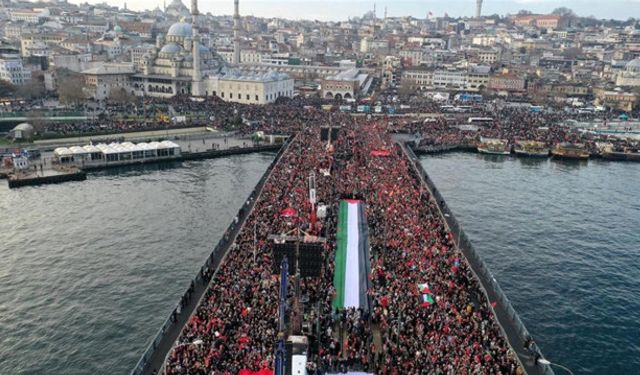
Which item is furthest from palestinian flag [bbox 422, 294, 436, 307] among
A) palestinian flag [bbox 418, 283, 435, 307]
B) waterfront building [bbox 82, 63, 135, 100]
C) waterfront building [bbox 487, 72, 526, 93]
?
waterfront building [bbox 487, 72, 526, 93]

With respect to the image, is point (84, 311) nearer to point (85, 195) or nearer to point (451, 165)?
point (85, 195)

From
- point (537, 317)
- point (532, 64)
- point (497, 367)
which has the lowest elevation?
point (537, 317)

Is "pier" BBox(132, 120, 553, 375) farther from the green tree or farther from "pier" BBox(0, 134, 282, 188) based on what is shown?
the green tree

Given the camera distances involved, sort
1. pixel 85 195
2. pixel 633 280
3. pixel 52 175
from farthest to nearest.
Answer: pixel 52 175 → pixel 85 195 → pixel 633 280

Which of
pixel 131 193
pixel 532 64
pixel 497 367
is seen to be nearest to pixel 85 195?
pixel 131 193

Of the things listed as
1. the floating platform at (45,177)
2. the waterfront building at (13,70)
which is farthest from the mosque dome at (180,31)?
the floating platform at (45,177)

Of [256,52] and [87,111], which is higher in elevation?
[256,52]
